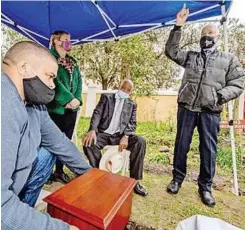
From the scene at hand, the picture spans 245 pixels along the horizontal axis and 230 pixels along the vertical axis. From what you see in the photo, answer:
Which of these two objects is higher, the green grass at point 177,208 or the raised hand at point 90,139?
the raised hand at point 90,139

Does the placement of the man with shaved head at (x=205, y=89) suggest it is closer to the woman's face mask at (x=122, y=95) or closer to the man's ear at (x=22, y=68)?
the woman's face mask at (x=122, y=95)

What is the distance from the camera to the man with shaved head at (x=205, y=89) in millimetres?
2201

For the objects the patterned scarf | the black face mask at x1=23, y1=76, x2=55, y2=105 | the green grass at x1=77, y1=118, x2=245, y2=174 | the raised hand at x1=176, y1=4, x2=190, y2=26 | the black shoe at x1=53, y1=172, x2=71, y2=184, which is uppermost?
the raised hand at x1=176, y1=4, x2=190, y2=26

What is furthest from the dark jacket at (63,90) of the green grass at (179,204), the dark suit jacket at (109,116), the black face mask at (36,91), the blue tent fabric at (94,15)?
the black face mask at (36,91)

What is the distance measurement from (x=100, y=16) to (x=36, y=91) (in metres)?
2.00

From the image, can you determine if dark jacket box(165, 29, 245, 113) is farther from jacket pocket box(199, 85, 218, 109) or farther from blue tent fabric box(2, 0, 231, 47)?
blue tent fabric box(2, 0, 231, 47)

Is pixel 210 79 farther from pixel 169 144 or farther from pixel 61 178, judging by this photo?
pixel 169 144

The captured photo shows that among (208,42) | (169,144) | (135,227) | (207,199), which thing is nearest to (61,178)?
(135,227)

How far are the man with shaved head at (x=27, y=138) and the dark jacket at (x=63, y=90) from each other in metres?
0.93

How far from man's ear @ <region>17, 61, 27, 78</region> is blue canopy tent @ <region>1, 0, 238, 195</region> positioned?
5.26 ft

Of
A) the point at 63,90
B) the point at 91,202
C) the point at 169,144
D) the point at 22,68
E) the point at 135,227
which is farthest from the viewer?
the point at 169,144

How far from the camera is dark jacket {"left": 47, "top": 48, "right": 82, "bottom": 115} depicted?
241 cm

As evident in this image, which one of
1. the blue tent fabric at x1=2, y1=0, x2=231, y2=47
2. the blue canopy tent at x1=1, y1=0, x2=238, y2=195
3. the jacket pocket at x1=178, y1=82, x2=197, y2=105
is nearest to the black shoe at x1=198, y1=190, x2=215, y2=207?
the blue canopy tent at x1=1, y1=0, x2=238, y2=195

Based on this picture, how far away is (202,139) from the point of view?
2.27 m
